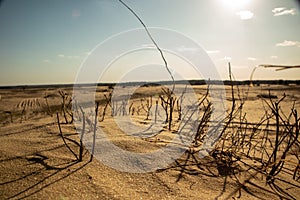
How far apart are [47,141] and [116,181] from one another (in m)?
0.81

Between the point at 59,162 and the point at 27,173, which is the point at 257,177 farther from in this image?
the point at 27,173

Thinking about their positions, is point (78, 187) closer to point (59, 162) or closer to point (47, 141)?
point (59, 162)

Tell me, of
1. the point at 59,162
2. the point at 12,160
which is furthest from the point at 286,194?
the point at 12,160

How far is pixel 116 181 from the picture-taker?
3.93ft

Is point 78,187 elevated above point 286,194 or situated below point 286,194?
above

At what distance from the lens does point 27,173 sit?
120 centimetres

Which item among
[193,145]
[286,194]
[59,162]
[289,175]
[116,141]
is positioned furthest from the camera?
[193,145]

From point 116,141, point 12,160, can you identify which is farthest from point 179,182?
point 12,160

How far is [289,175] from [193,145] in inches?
26.6

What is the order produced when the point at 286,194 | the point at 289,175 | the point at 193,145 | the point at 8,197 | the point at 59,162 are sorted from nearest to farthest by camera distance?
the point at 8,197 → the point at 286,194 → the point at 59,162 → the point at 289,175 → the point at 193,145

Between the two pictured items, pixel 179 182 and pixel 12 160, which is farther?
pixel 12 160

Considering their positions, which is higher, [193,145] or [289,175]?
[193,145]

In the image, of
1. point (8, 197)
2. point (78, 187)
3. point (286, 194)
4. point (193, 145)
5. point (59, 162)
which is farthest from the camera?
point (193, 145)

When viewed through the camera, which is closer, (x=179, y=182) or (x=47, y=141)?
(x=179, y=182)
